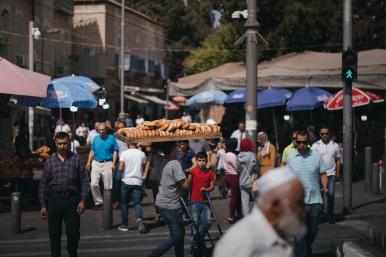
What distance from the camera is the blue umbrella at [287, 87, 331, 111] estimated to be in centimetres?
2317

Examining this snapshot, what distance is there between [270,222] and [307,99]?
19876 millimetres

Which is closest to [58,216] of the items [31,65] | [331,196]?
[331,196]

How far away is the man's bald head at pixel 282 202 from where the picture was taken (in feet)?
12.1

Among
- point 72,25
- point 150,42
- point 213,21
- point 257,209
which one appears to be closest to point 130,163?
point 257,209

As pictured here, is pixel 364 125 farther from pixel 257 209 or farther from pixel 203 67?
pixel 203 67

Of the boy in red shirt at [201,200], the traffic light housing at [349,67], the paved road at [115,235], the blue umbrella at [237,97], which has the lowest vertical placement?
the paved road at [115,235]

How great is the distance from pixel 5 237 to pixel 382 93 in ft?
48.7

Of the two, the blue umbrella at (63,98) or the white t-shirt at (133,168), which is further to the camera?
the blue umbrella at (63,98)

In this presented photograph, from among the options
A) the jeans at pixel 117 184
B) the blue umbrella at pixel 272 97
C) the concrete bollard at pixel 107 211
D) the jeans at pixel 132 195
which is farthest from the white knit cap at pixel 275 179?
the blue umbrella at pixel 272 97

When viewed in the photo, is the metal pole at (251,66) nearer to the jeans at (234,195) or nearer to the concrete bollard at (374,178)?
the jeans at (234,195)

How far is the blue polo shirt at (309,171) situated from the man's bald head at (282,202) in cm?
579

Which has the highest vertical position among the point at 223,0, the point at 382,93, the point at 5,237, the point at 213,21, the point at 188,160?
the point at 213,21

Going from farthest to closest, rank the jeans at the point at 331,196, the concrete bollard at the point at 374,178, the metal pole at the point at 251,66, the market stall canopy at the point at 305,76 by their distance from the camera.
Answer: the market stall canopy at the point at 305,76 → the concrete bollard at the point at 374,178 → the metal pole at the point at 251,66 → the jeans at the point at 331,196

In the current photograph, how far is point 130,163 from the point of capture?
555 inches
